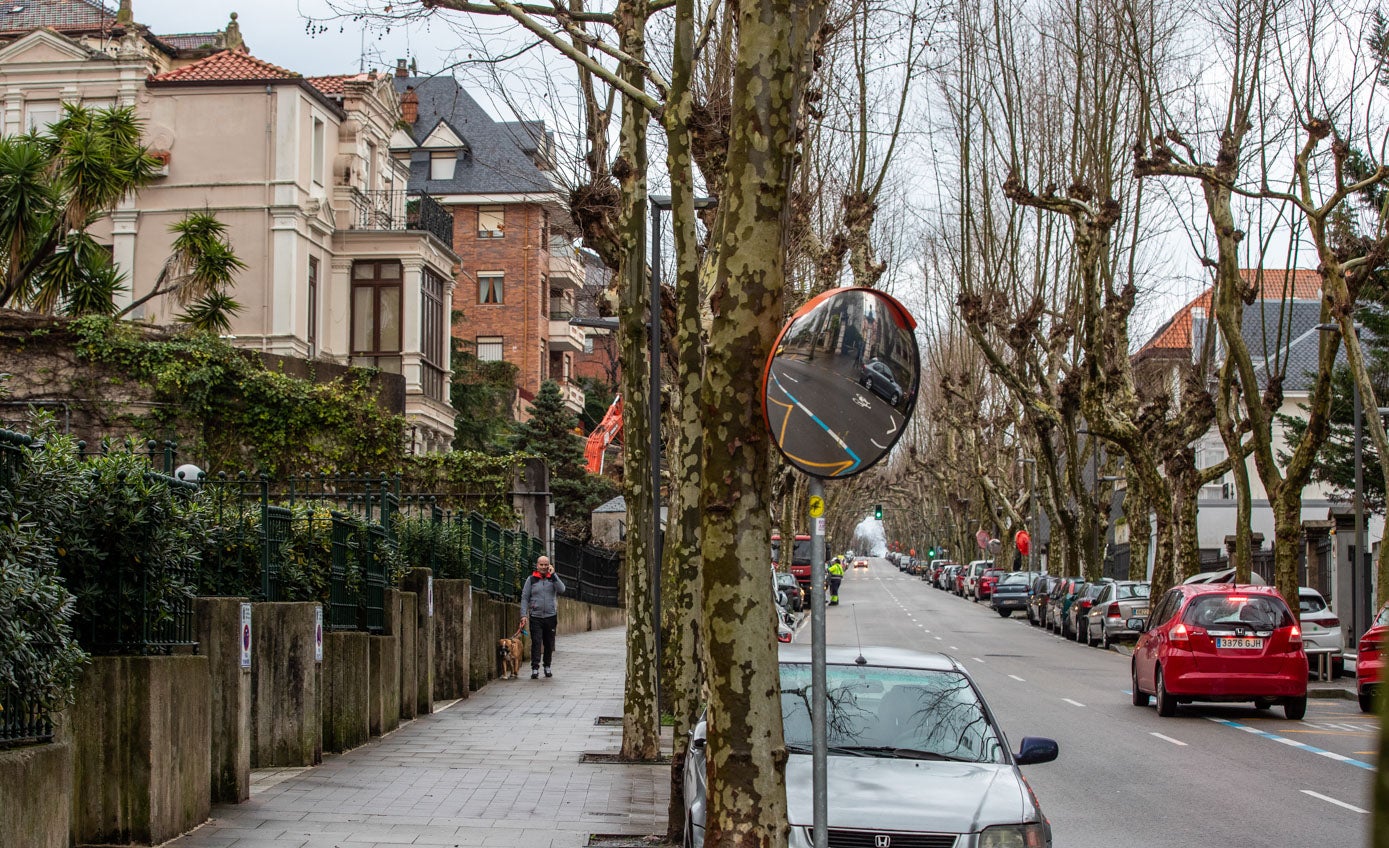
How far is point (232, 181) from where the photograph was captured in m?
36.2

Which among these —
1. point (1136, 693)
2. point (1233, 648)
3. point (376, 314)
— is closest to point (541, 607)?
point (1136, 693)

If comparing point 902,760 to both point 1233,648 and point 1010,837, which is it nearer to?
point 1010,837

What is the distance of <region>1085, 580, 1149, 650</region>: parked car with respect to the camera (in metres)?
38.6

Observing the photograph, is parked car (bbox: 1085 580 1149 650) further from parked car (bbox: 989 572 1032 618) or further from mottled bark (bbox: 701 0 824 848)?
mottled bark (bbox: 701 0 824 848)

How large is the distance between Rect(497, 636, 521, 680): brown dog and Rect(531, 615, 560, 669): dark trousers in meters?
0.36

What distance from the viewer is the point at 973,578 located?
3157 inches

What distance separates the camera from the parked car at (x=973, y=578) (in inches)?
3113

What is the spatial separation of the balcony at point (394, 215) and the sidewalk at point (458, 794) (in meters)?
22.0

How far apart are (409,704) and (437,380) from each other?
22439 millimetres

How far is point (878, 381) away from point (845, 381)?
0.12 metres

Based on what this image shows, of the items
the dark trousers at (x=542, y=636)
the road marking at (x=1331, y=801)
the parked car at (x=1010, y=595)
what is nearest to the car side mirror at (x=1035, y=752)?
the road marking at (x=1331, y=801)

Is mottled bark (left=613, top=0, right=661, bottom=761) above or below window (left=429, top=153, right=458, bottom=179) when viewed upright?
below

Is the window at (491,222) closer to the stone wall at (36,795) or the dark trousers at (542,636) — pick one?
the dark trousers at (542,636)

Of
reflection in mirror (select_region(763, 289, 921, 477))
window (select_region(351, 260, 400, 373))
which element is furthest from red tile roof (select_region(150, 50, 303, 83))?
reflection in mirror (select_region(763, 289, 921, 477))
